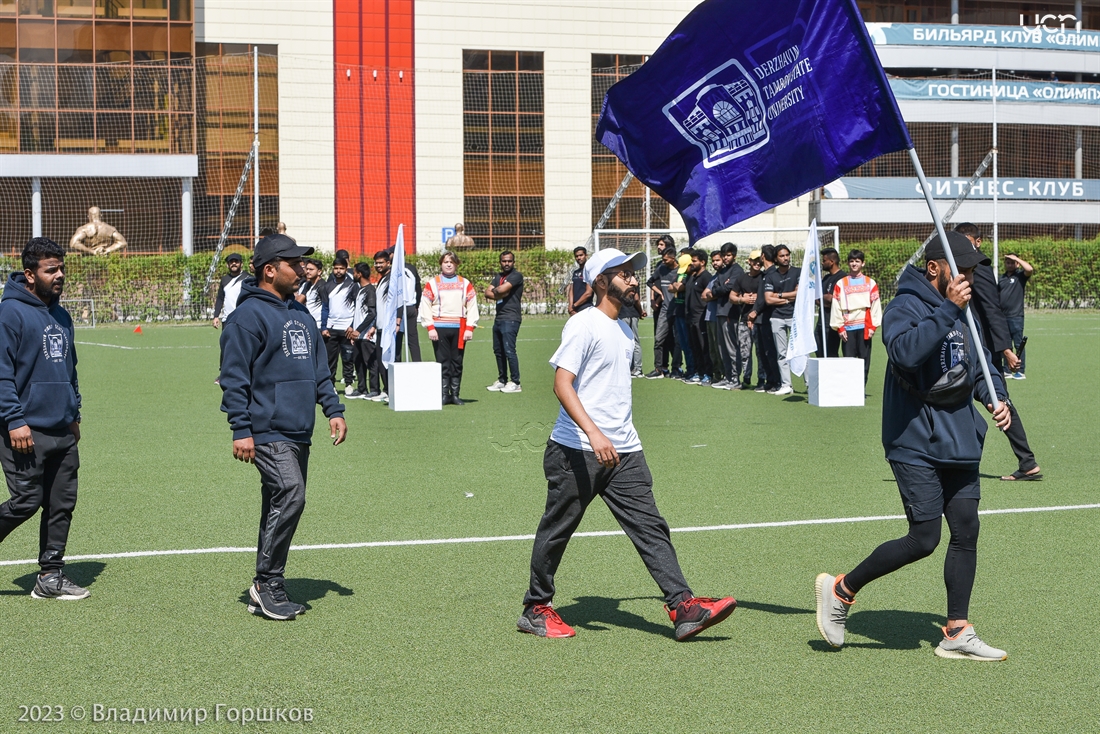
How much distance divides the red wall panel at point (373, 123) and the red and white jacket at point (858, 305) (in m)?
29.1

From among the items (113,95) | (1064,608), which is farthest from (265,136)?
(1064,608)

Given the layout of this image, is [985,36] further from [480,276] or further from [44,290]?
[44,290]

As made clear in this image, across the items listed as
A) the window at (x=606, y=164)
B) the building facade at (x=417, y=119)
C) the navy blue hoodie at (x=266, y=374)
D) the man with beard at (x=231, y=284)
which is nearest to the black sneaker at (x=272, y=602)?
the navy blue hoodie at (x=266, y=374)

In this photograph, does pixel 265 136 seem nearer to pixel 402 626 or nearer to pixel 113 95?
pixel 113 95

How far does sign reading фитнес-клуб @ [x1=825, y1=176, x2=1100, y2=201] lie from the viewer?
48.6 metres

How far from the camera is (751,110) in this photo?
21.7 ft

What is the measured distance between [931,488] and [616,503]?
4.66 ft

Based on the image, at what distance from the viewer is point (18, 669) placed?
5.50m

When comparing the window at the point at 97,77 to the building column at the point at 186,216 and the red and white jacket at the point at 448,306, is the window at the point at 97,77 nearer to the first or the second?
the building column at the point at 186,216

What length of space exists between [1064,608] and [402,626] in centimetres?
332

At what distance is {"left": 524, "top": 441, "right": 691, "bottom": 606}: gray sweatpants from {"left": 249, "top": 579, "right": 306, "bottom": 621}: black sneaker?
4.21 ft

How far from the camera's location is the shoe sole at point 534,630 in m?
6.05

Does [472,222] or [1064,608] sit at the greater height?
[472,222]

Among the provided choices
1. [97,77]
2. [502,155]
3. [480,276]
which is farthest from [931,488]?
[502,155]
